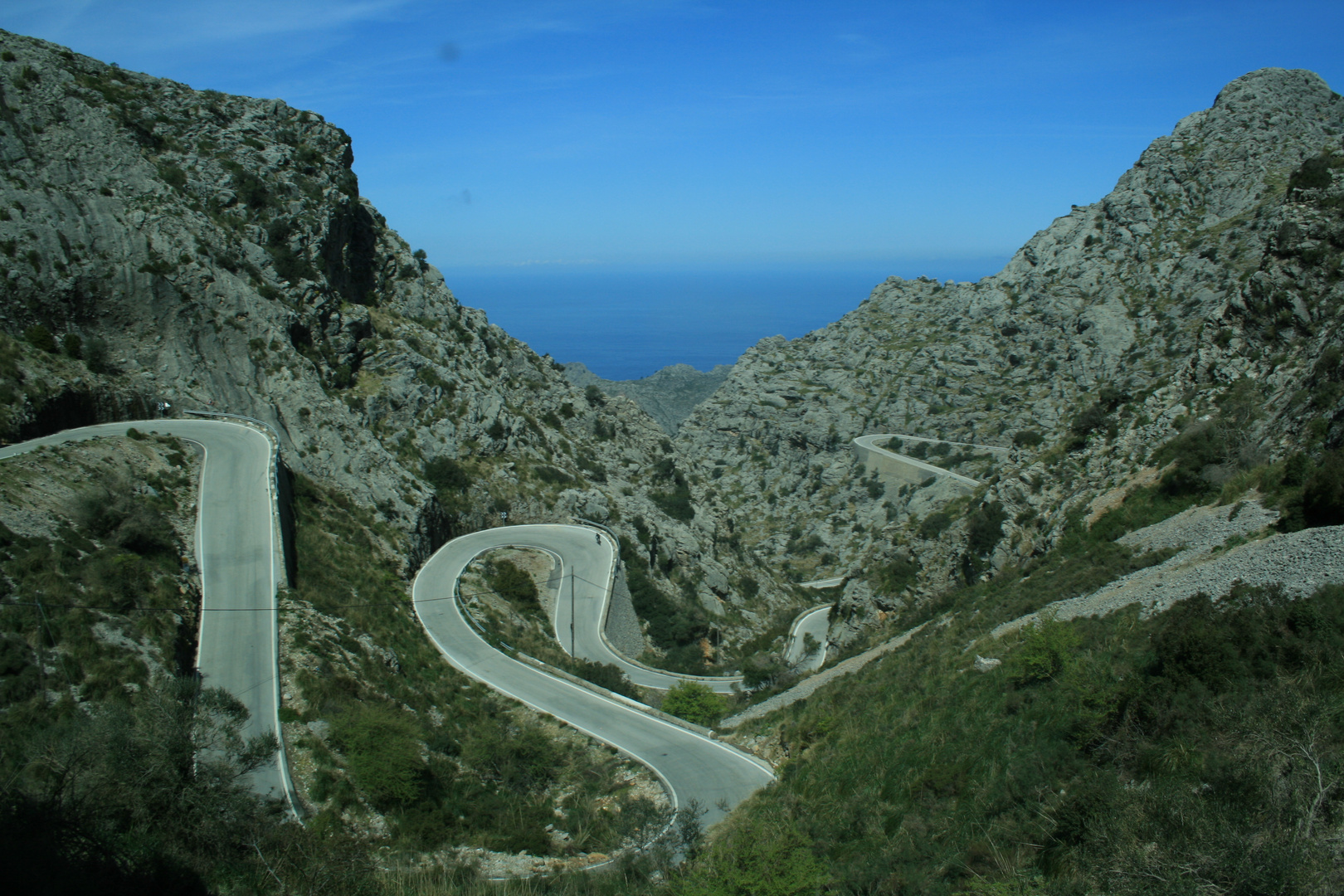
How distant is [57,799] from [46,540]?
1191 cm

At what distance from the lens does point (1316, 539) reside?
1182 cm

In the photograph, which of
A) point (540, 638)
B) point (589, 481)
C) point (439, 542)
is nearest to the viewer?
point (540, 638)

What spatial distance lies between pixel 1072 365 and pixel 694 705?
2168 inches

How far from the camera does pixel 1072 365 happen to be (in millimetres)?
66000

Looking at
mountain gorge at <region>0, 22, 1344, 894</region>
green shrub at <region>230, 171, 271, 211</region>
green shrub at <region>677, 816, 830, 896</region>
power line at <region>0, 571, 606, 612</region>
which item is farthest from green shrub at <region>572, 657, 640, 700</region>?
green shrub at <region>230, 171, 271, 211</region>

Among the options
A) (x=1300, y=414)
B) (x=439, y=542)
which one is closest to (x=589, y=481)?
(x=439, y=542)

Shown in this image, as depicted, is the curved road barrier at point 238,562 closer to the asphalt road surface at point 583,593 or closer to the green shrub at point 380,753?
the green shrub at point 380,753

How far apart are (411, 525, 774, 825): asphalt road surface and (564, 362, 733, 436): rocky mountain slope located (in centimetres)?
8880

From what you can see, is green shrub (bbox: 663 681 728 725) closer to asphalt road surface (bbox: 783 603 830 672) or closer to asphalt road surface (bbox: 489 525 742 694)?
asphalt road surface (bbox: 783 603 830 672)

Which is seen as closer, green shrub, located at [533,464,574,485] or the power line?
the power line

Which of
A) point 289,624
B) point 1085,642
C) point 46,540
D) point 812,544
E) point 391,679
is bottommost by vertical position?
point 812,544

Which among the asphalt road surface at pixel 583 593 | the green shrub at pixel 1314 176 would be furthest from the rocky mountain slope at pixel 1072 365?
the asphalt road surface at pixel 583 593

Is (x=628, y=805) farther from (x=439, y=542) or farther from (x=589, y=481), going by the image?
(x=589, y=481)

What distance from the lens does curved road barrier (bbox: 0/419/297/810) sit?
17.8m
